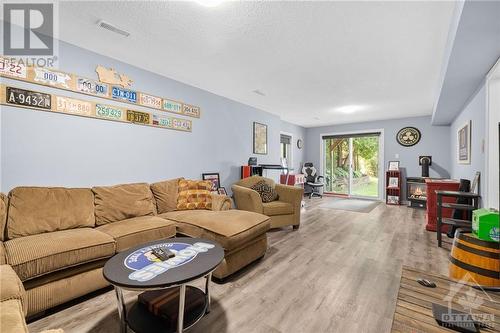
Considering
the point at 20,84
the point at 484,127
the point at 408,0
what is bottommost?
the point at 484,127

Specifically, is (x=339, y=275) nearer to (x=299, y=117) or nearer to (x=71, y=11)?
(x=71, y=11)

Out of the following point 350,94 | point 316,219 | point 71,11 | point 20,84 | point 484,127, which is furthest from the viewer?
point 316,219

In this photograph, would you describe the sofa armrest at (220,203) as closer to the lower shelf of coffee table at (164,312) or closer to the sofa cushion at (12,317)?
the lower shelf of coffee table at (164,312)

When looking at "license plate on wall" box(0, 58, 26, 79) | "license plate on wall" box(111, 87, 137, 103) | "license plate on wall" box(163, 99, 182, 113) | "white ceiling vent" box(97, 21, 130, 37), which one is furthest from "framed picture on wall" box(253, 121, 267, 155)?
"license plate on wall" box(0, 58, 26, 79)

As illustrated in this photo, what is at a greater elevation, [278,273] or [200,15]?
[200,15]

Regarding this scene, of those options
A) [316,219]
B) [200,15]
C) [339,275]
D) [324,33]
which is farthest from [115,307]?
[316,219]

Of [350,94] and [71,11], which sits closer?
[71,11]

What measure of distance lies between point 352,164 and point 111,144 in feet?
21.7

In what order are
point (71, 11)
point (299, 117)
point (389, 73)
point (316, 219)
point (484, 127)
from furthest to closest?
point (299, 117), point (316, 219), point (389, 73), point (484, 127), point (71, 11)

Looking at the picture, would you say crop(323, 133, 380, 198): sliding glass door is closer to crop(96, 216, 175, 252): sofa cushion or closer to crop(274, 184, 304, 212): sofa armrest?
crop(274, 184, 304, 212): sofa armrest

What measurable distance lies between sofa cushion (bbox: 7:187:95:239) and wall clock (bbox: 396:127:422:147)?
23.3ft

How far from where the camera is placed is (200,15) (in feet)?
6.42

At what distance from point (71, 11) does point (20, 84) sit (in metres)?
0.87

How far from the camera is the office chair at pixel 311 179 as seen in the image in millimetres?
7426
